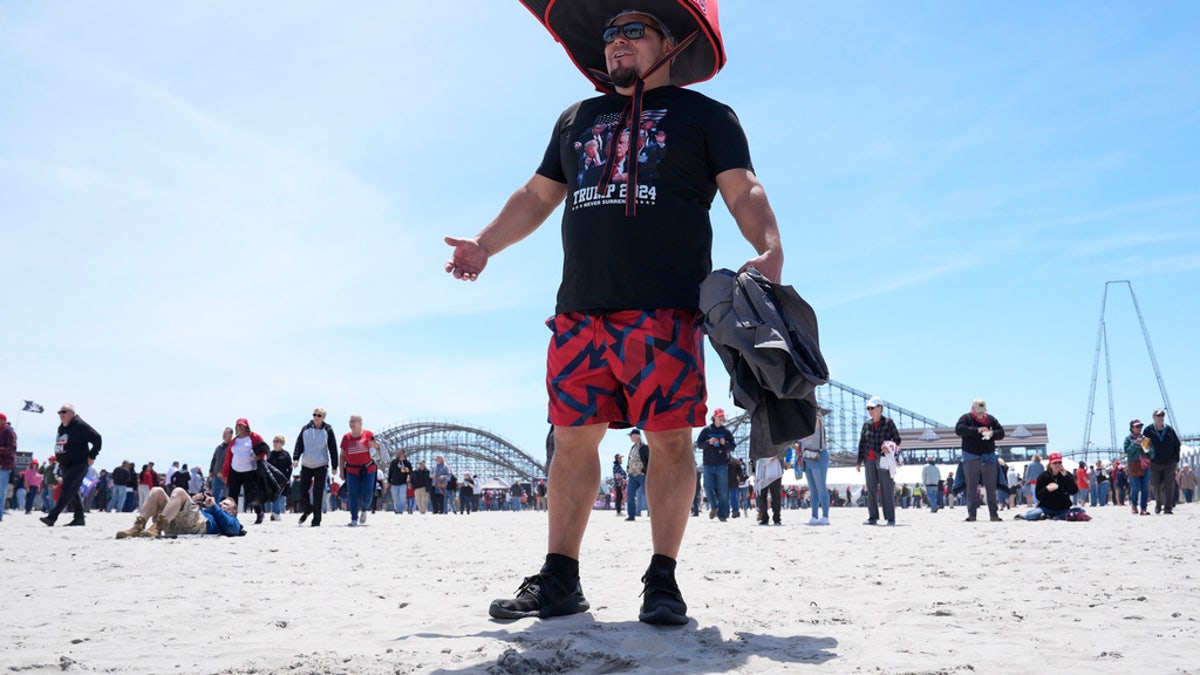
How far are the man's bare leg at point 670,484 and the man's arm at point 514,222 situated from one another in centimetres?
92

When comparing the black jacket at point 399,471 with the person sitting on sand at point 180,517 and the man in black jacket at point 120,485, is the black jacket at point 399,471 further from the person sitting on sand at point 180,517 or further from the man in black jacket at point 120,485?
the person sitting on sand at point 180,517

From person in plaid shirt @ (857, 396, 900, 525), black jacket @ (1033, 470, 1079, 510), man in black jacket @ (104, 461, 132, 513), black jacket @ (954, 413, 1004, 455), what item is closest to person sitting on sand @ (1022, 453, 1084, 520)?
black jacket @ (1033, 470, 1079, 510)

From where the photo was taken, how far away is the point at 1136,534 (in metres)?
7.93

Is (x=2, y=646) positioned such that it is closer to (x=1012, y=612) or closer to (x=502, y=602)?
(x=502, y=602)

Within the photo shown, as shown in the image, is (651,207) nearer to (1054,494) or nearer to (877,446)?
(877,446)

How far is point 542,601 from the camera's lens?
10.1 ft

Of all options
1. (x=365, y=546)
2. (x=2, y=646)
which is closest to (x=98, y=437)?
(x=365, y=546)

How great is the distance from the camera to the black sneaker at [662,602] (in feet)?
9.34

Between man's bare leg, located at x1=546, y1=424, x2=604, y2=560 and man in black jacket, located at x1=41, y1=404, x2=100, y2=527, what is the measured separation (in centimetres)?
1013

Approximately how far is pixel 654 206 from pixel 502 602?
141cm

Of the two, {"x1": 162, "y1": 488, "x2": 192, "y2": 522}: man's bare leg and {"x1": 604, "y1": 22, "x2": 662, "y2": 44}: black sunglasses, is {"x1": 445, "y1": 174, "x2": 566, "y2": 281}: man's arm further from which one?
{"x1": 162, "y1": 488, "x2": 192, "y2": 522}: man's bare leg

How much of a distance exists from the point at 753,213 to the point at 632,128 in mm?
510

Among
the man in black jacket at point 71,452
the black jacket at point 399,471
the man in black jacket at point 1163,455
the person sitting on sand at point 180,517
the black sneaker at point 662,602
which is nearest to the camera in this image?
the black sneaker at point 662,602

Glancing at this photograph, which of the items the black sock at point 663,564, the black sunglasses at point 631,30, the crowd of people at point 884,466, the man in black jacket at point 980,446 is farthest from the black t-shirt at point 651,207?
the man in black jacket at point 980,446
